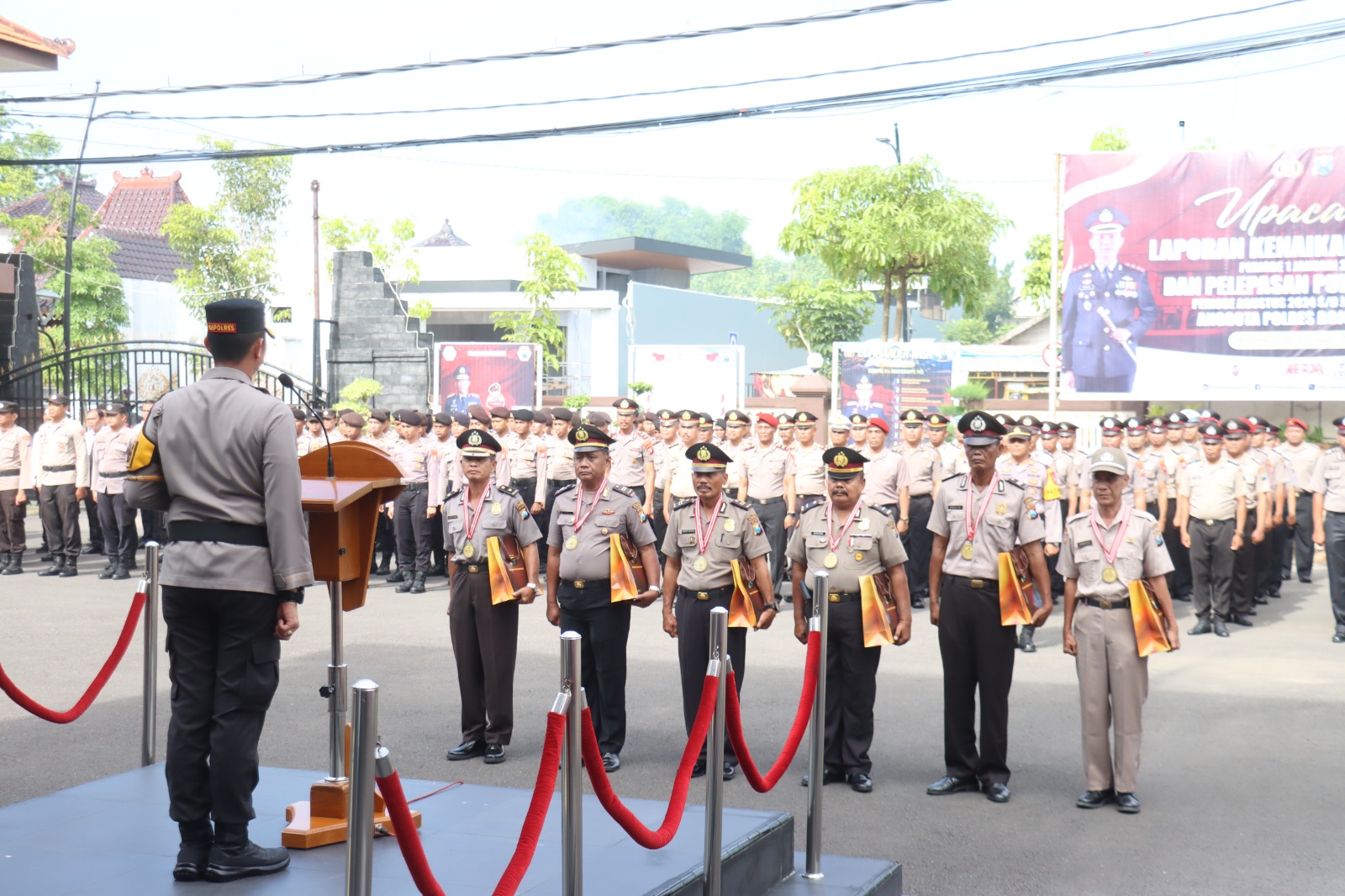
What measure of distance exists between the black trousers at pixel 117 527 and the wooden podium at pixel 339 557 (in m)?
10.8

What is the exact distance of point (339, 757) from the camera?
471 cm

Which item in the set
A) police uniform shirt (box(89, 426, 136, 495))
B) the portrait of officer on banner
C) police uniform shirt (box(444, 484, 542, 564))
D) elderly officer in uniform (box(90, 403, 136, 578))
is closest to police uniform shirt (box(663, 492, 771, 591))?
police uniform shirt (box(444, 484, 542, 564))

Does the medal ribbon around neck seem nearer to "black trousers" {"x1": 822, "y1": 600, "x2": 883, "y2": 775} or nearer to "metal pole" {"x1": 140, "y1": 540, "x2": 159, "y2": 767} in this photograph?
"black trousers" {"x1": 822, "y1": 600, "x2": 883, "y2": 775}

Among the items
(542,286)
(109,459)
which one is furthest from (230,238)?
(109,459)

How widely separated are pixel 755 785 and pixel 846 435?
10.1 meters

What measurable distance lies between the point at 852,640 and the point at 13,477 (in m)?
12.3

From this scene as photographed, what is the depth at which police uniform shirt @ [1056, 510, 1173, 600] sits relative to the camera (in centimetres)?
632

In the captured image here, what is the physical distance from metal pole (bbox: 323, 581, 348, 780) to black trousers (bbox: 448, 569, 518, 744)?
2.35 m

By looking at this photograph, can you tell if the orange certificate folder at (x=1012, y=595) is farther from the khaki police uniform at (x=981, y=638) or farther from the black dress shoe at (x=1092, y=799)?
the black dress shoe at (x=1092, y=799)

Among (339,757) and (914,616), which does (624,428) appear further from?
(339,757)

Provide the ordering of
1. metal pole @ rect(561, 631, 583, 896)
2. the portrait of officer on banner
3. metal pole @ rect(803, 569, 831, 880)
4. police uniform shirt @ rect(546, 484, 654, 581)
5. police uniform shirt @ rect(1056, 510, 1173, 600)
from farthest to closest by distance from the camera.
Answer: the portrait of officer on banner < police uniform shirt @ rect(546, 484, 654, 581) < police uniform shirt @ rect(1056, 510, 1173, 600) < metal pole @ rect(803, 569, 831, 880) < metal pole @ rect(561, 631, 583, 896)

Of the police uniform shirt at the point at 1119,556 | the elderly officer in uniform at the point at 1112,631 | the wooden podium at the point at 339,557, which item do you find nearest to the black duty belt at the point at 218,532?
the wooden podium at the point at 339,557

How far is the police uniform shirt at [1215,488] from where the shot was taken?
11758 millimetres

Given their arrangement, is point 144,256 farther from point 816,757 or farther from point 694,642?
point 816,757
